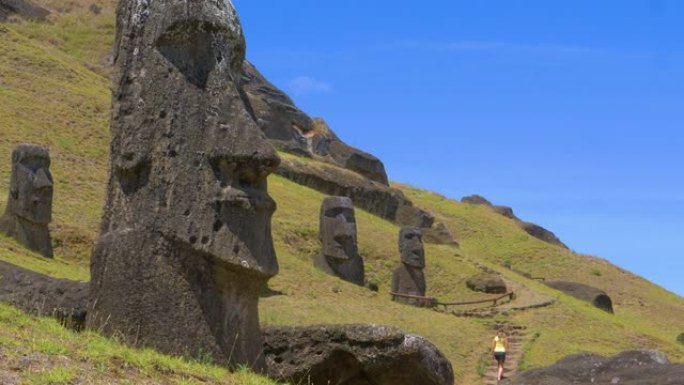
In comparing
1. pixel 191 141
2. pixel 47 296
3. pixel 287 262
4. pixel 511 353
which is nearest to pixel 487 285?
pixel 287 262

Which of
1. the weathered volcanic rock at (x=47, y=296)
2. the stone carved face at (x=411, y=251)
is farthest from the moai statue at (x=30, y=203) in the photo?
the weathered volcanic rock at (x=47, y=296)

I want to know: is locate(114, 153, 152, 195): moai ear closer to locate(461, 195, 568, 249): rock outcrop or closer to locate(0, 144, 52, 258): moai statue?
locate(0, 144, 52, 258): moai statue

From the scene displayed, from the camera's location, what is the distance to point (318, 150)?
205ft

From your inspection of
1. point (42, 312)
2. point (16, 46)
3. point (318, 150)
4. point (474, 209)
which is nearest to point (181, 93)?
point (42, 312)

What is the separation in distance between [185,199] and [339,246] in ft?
83.5

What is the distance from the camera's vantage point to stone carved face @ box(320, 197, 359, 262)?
117 feet

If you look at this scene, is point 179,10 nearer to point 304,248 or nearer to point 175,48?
point 175,48

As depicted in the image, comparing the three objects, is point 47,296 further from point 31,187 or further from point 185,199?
point 31,187

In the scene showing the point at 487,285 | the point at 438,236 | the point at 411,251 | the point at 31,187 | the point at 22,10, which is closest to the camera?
the point at 31,187

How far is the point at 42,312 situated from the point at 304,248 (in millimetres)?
27445

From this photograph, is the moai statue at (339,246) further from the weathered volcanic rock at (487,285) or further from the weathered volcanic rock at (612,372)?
the weathered volcanic rock at (612,372)

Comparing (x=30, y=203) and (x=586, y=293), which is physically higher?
(x=586, y=293)

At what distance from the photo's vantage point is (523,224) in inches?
2682

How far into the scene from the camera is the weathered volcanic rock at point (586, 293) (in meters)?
44.8
